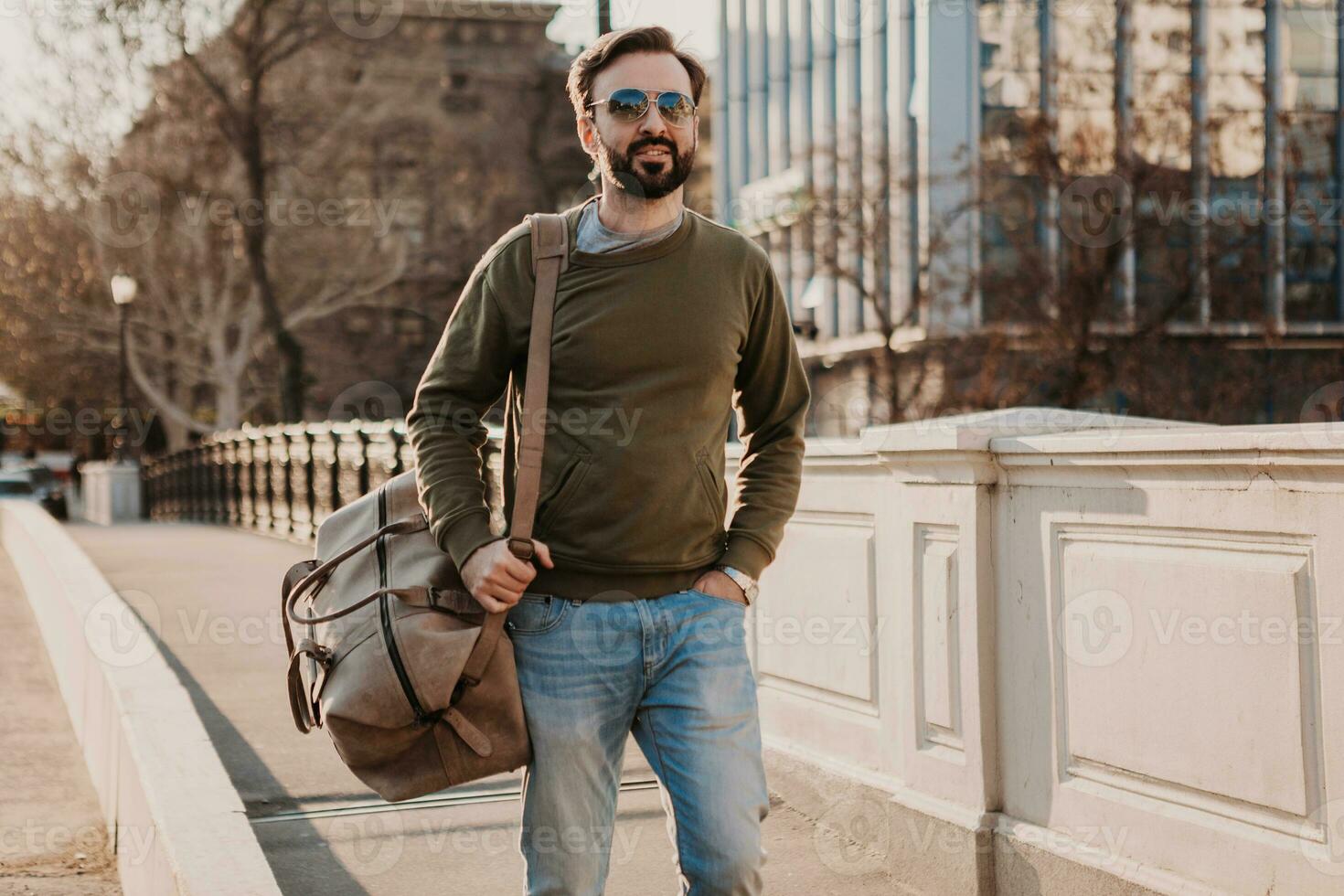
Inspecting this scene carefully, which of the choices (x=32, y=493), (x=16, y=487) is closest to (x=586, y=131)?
(x=16, y=487)

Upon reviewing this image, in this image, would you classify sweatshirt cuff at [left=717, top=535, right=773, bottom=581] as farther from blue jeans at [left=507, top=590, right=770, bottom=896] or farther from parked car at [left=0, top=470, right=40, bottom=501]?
parked car at [left=0, top=470, right=40, bottom=501]

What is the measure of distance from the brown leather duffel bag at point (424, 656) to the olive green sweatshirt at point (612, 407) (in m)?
0.05

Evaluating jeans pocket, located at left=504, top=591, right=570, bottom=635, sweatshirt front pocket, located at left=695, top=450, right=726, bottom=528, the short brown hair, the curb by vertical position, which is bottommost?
the curb

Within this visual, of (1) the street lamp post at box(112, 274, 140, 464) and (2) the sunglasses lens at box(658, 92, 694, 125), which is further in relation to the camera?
(1) the street lamp post at box(112, 274, 140, 464)

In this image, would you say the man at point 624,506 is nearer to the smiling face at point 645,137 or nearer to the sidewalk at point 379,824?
the smiling face at point 645,137

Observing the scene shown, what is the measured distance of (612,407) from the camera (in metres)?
2.96

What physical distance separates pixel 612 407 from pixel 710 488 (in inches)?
10.0

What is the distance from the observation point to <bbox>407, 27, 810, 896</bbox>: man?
9.68ft

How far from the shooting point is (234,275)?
37.9 m

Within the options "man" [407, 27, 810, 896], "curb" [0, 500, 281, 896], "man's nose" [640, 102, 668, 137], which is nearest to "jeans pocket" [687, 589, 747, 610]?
"man" [407, 27, 810, 896]

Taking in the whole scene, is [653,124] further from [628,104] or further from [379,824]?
[379,824]

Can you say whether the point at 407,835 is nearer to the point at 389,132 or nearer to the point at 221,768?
the point at 221,768

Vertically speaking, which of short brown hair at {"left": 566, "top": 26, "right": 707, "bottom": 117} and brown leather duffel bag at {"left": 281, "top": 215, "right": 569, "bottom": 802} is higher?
short brown hair at {"left": 566, "top": 26, "right": 707, "bottom": 117}

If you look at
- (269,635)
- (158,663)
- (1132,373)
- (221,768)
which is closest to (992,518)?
(221,768)
